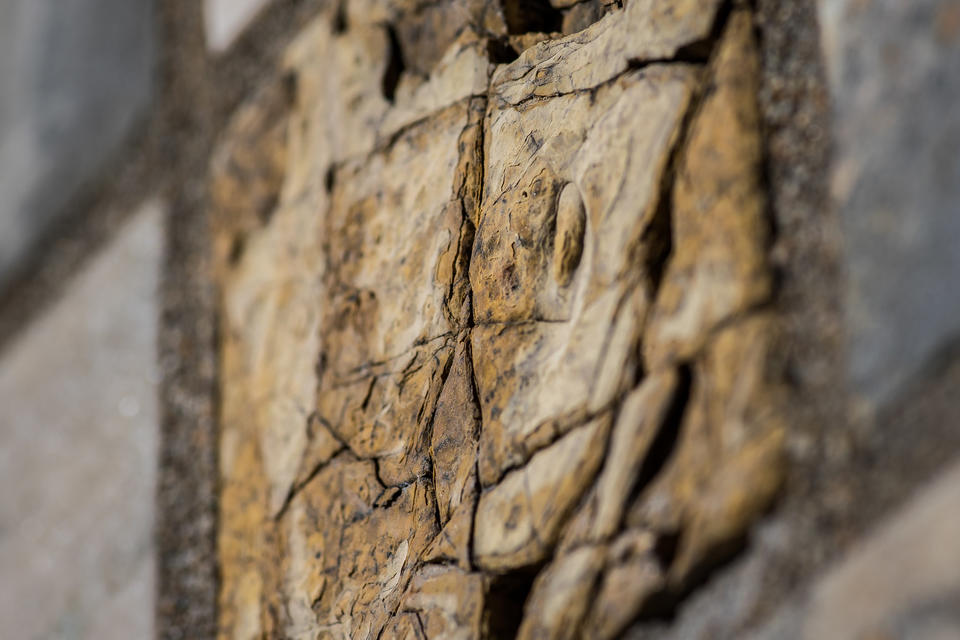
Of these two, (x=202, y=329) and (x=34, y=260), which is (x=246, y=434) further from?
(x=34, y=260)

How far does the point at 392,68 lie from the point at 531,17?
0.06 meters

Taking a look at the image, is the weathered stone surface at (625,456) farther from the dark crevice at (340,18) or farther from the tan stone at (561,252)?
the dark crevice at (340,18)

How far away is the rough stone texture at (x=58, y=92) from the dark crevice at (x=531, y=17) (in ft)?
0.92

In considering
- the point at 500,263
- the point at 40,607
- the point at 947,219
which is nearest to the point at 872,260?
the point at 947,219

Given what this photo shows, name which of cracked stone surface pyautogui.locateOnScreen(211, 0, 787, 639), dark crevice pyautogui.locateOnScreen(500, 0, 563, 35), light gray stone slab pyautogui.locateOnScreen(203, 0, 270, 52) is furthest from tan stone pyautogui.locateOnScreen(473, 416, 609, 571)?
light gray stone slab pyautogui.locateOnScreen(203, 0, 270, 52)

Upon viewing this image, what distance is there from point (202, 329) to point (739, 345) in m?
0.21

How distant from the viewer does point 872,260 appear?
33cm

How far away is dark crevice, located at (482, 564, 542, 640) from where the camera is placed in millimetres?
214

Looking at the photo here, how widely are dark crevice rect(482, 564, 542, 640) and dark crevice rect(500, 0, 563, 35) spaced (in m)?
0.13

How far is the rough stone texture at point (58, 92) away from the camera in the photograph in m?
0.39

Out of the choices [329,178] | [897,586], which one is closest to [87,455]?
[329,178]

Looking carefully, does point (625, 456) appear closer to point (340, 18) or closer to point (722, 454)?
point (722, 454)

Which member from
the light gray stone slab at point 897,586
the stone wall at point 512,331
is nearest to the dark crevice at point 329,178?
the stone wall at point 512,331

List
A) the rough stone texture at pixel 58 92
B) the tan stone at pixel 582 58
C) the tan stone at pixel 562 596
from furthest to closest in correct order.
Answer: the rough stone texture at pixel 58 92
the tan stone at pixel 562 596
the tan stone at pixel 582 58
